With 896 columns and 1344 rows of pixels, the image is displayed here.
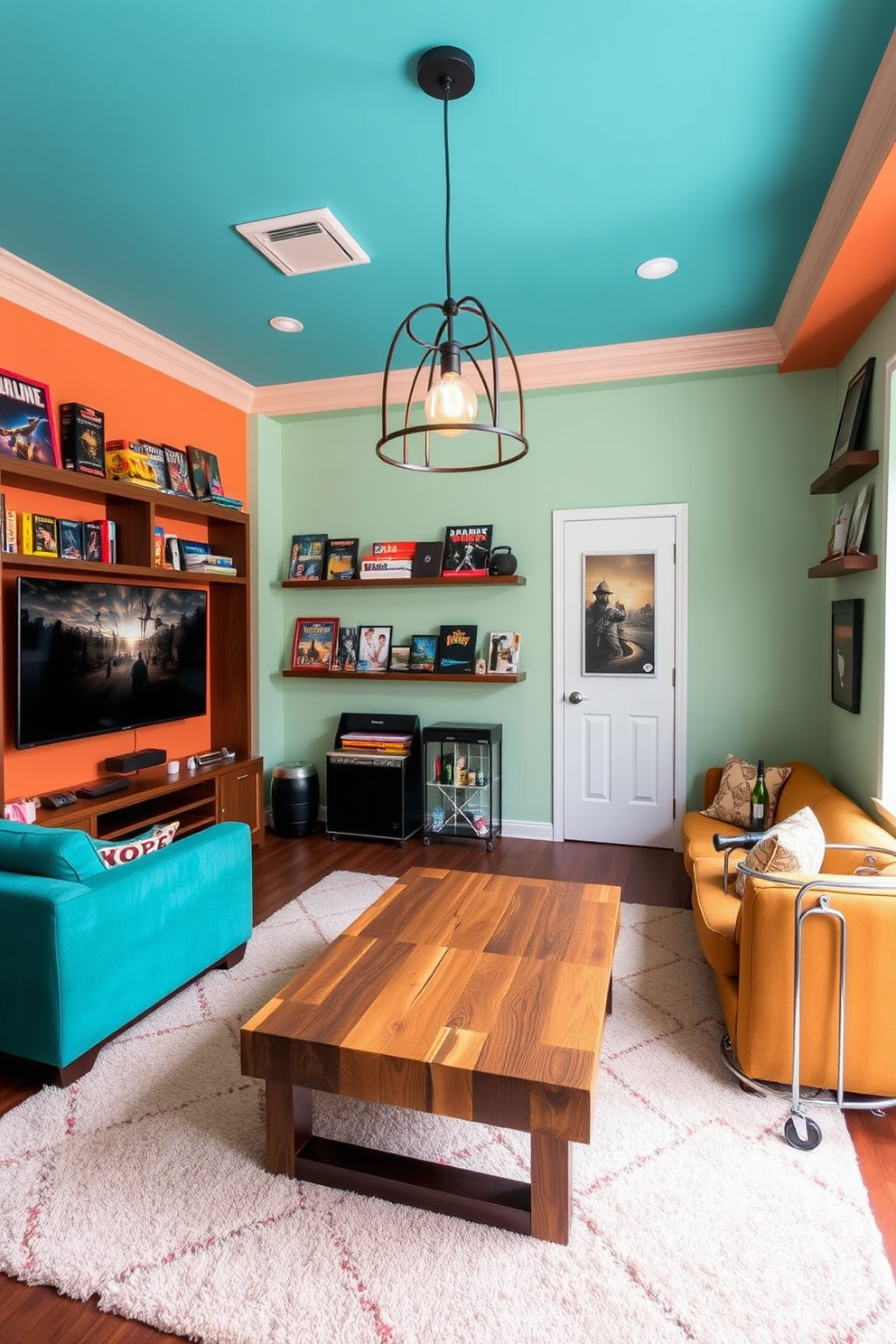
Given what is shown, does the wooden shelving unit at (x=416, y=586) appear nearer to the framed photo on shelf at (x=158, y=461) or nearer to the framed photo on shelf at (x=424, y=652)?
the framed photo on shelf at (x=424, y=652)

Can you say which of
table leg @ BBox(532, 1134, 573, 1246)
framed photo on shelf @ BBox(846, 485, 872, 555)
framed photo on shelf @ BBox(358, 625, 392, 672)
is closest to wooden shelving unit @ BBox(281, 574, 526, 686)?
framed photo on shelf @ BBox(358, 625, 392, 672)

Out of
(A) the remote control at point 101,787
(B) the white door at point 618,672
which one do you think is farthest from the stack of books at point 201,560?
(B) the white door at point 618,672

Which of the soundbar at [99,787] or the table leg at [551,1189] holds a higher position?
the soundbar at [99,787]

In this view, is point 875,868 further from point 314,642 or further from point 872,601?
point 314,642

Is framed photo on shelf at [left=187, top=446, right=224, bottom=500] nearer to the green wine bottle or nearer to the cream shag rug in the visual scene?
the cream shag rug

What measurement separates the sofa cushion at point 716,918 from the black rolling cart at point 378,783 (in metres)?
2.05

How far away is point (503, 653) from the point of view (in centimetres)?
455

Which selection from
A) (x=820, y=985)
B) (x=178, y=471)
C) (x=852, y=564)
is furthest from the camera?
(x=178, y=471)

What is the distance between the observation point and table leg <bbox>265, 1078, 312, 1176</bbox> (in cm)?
177

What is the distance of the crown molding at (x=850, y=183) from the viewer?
2.00 meters

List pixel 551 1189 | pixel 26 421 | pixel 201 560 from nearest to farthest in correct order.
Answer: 1. pixel 551 1189
2. pixel 26 421
3. pixel 201 560

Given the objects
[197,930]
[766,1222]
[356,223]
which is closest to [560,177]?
[356,223]

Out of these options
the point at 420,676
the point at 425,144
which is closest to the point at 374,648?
the point at 420,676

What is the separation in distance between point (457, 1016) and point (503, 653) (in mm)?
2957
